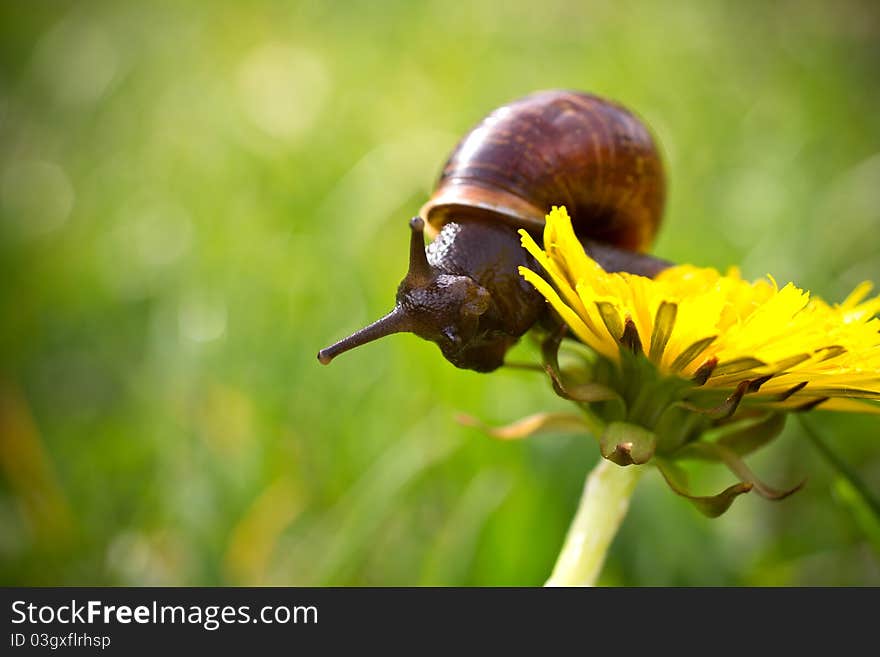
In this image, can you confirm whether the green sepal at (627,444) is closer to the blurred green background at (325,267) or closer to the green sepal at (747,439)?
the green sepal at (747,439)

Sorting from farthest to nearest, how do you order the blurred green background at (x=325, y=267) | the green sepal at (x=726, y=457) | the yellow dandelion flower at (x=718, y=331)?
the blurred green background at (x=325, y=267)
the green sepal at (x=726, y=457)
the yellow dandelion flower at (x=718, y=331)

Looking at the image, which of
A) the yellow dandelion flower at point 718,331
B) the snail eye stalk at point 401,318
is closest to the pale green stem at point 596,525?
the yellow dandelion flower at point 718,331

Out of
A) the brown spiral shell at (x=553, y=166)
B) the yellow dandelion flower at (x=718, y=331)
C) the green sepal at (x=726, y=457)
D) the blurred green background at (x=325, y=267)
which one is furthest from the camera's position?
the blurred green background at (x=325, y=267)

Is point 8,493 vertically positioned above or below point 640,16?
below

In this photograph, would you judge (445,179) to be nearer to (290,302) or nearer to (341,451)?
(341,451)

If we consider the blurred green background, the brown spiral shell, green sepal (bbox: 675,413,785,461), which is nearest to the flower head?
green sepal (bbox: 675,413,785,461)

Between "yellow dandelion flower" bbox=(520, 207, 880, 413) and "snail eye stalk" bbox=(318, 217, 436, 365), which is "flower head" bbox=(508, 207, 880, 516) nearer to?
"yellow dandelion flower" bbox=(520, 207, 880, 413)

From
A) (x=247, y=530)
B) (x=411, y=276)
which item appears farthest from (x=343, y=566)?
(x=411, y=276)
